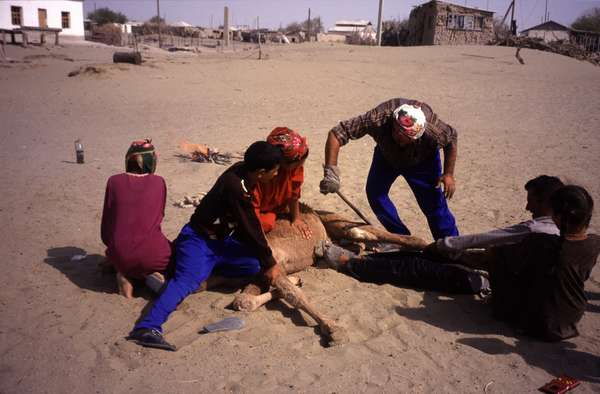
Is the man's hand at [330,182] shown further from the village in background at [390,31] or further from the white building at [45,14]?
the white building at [45,14]

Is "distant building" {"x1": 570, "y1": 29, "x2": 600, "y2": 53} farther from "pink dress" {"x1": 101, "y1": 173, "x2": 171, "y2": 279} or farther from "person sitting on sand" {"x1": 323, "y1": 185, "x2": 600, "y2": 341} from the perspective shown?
"pink dress" {"x1": 101, "y1": 173, "x2": 171, "y2": 279}

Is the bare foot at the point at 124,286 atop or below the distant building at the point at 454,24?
below

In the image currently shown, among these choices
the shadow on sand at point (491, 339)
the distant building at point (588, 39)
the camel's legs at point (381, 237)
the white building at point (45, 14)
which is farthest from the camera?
the white building at point (45, 14)

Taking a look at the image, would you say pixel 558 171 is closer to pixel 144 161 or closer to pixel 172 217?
pixel 172 217

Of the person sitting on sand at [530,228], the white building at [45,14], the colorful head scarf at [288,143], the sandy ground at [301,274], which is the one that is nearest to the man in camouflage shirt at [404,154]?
the colorful head scarf at [288,143]

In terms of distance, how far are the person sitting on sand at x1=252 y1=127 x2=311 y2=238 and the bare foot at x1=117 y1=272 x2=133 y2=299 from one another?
1023 mm

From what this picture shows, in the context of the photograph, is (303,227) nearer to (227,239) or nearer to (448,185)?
(227,239)

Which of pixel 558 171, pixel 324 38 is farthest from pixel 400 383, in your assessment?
pixel 324 38

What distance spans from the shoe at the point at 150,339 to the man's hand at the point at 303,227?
1509 mm

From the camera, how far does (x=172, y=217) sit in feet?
16.6

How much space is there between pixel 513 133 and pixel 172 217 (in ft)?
22.2

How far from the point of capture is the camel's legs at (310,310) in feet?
9.86

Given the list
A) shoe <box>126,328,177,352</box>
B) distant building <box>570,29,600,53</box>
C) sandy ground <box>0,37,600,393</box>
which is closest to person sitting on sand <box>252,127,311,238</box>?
sandy ground <box>0,37,600,393</box>

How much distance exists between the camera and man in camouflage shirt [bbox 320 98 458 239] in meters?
3.85
